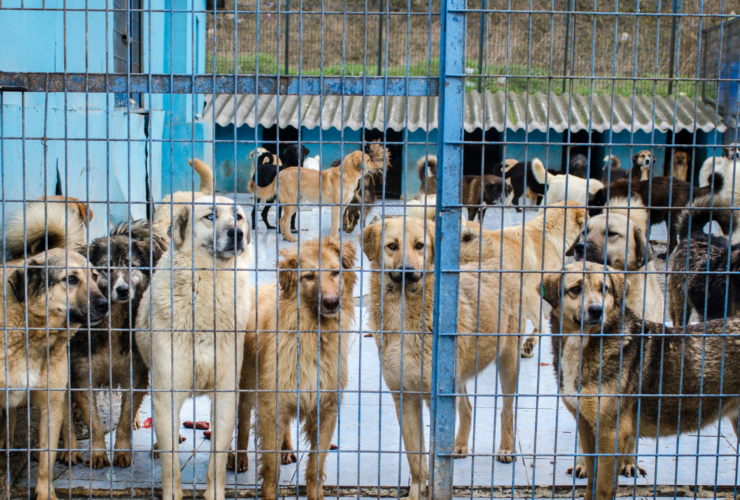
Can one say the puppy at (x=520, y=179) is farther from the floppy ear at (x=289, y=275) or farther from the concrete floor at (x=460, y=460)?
the floppy ear at (x=289, y=275)

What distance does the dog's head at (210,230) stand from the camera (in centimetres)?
329

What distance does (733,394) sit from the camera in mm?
3027

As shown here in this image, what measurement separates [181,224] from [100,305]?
53 centimetres

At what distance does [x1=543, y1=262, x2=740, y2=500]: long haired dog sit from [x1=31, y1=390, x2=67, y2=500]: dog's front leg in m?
2.33

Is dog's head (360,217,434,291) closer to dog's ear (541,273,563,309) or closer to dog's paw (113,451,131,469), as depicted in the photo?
dog's ear (541,273,563,309)

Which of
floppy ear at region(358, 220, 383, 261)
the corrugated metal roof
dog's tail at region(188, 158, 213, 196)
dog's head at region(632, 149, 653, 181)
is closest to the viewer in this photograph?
floppy ear at region(358, 220, 383, 261)

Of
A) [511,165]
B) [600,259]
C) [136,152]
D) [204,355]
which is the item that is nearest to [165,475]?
[204,355]

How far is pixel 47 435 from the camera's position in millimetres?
3143

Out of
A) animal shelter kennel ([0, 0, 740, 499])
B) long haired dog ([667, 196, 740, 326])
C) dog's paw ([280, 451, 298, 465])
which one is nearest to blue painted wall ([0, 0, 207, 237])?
animal shelter kennel ([0, 0, 740, 499])

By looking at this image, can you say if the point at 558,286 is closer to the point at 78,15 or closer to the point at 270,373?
the point at 270,373

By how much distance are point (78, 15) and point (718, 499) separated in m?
6.61

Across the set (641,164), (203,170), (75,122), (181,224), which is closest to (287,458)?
(181,224)

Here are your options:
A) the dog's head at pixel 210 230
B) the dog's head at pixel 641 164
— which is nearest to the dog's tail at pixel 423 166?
the dog's head at pixel 641 164

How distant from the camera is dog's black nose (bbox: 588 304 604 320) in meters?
3.18
